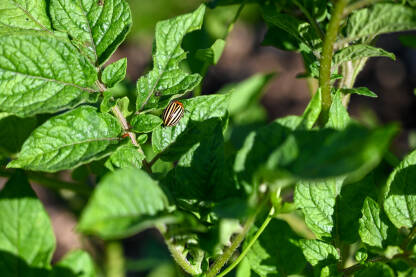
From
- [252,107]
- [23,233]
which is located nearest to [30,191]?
[23,233]

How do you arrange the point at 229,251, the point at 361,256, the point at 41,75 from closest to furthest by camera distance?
the point at 229,251 < the point at 41,75 < the point at 361,256

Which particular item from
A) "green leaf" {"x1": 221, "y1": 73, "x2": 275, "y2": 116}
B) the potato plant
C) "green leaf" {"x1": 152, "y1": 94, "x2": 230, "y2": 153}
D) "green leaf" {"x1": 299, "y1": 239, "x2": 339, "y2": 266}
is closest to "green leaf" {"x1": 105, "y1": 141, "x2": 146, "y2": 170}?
the potato plant

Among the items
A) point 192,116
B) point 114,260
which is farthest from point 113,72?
point 114,260

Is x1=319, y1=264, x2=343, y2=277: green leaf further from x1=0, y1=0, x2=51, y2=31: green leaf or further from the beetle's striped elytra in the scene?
x1=0, y1=0, x2=51, y2=31: green leaf

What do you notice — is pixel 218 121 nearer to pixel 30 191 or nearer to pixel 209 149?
pixel 209 149

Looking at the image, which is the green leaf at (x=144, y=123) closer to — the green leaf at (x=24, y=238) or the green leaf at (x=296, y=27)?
the green leaf at (x=24, y=238)

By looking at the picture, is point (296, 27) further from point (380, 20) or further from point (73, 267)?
point (73, 267)
